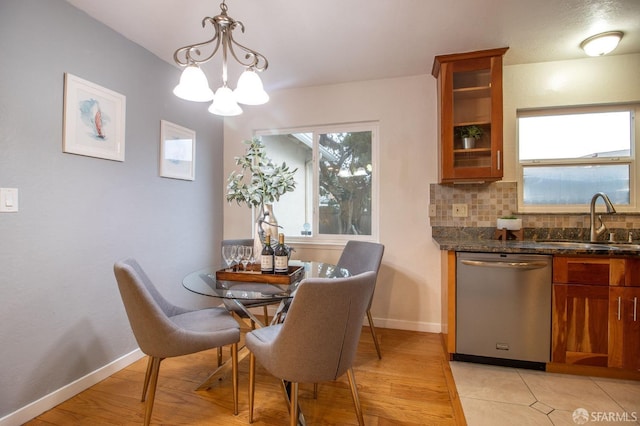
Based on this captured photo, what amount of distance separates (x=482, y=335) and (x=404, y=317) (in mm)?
806

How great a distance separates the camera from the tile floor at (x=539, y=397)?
1.58m

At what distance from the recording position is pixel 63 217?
5.73 feet

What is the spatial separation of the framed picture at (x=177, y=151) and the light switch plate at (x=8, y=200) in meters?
0.98

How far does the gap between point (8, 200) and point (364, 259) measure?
7.15 feet

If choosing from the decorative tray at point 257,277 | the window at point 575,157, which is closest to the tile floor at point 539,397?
the decorative tray at point 257,277

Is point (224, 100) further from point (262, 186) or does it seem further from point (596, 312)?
point (596, 312)

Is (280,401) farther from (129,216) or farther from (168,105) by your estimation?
(168,105)

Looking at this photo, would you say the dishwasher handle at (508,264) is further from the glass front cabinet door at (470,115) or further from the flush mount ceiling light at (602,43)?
the flush mount ceiling light at (602,43)

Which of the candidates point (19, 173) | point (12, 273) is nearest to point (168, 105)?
point (19, 173)

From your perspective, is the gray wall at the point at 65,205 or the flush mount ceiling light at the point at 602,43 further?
the flush mount ceiling light at the point at 602,43

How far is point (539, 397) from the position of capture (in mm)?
1753

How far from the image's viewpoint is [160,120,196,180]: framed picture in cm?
246

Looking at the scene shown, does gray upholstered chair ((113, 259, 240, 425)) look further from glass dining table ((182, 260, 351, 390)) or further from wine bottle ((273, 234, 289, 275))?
wine bottle ((273, 234, 289, 275))

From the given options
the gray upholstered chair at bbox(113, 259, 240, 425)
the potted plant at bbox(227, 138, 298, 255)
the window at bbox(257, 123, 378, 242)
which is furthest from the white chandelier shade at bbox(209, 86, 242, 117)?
the window at bbox(257, 123, 378, 242)
